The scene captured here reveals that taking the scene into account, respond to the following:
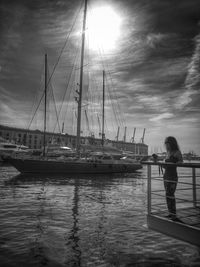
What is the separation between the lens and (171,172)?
557cm

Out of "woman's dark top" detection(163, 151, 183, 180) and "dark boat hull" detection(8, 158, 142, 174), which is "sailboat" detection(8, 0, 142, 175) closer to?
"dark boat hull" detection(8, 158, 142, 174)

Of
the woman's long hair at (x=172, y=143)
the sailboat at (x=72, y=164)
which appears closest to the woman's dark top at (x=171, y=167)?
the woman's long hair at (x=172, y=143)

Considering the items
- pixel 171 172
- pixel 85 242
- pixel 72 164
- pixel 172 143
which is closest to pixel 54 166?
pixel 72 164

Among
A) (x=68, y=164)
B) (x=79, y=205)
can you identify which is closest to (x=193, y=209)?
(x=79, y=205)

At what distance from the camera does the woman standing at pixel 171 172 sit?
18.2ft

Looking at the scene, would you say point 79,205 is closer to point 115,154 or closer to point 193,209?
point 193,209

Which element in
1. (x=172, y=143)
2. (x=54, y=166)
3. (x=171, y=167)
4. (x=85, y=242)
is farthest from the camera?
(x=54, y=166)

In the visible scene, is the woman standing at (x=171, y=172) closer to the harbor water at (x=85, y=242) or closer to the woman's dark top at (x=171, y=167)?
the woman's dark top at (x=171, y=167)

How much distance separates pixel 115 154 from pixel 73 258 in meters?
36.2

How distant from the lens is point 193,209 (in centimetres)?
651

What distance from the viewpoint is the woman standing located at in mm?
5547

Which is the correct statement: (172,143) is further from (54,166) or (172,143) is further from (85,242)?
(54,166)

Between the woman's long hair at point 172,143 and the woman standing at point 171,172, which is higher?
the woman's long hair at point 172,143

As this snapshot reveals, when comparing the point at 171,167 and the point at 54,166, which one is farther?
the point at 54,166
